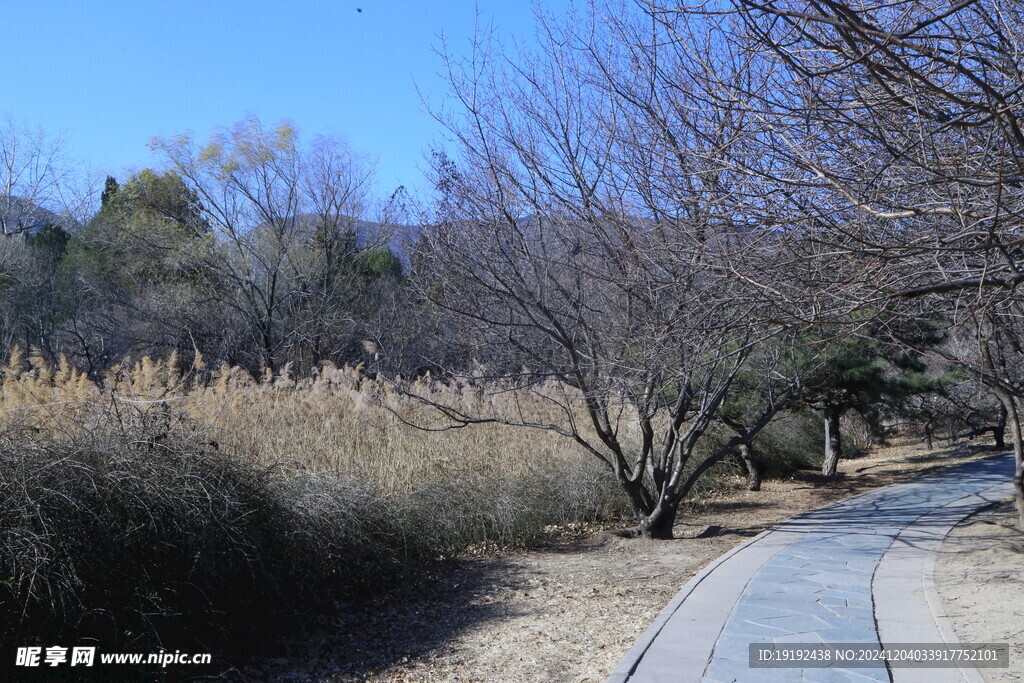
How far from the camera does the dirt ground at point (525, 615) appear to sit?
18.5 feet

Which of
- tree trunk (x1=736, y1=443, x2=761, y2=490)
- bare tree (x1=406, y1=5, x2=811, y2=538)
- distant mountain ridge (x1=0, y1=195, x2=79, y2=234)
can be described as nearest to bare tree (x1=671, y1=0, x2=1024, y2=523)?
bare tree (x1=406, y1=5, x2=811, y2=538)

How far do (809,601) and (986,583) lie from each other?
1638mm

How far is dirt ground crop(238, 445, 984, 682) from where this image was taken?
18.5 ft

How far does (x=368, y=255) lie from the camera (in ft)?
88.1

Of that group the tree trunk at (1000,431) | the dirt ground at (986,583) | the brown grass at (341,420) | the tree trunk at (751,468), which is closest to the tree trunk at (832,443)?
the tree trunk at (751,468)

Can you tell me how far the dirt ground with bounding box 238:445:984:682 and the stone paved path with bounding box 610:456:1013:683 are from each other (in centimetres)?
41

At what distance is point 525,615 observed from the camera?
6.90m

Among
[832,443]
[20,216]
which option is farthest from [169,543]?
[20,216]

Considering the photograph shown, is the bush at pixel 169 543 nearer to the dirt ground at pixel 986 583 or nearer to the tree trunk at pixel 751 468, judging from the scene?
the dirt ground at pixel 986 583

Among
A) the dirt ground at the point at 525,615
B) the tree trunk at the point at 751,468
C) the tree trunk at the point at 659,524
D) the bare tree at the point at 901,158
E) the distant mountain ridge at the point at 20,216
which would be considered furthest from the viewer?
the distant mountain ridge at the point at 20,216

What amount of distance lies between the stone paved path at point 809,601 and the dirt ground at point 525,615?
407 millimetres

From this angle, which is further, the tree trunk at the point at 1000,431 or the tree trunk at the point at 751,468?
the tree trunk at the point at 1000,431

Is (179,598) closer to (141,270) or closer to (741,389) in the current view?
(741,389)

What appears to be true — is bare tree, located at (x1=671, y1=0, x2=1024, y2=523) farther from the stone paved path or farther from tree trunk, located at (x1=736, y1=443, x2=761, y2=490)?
tree trunk, located at (x1=736, y1=443, x2=761, y2=490)
